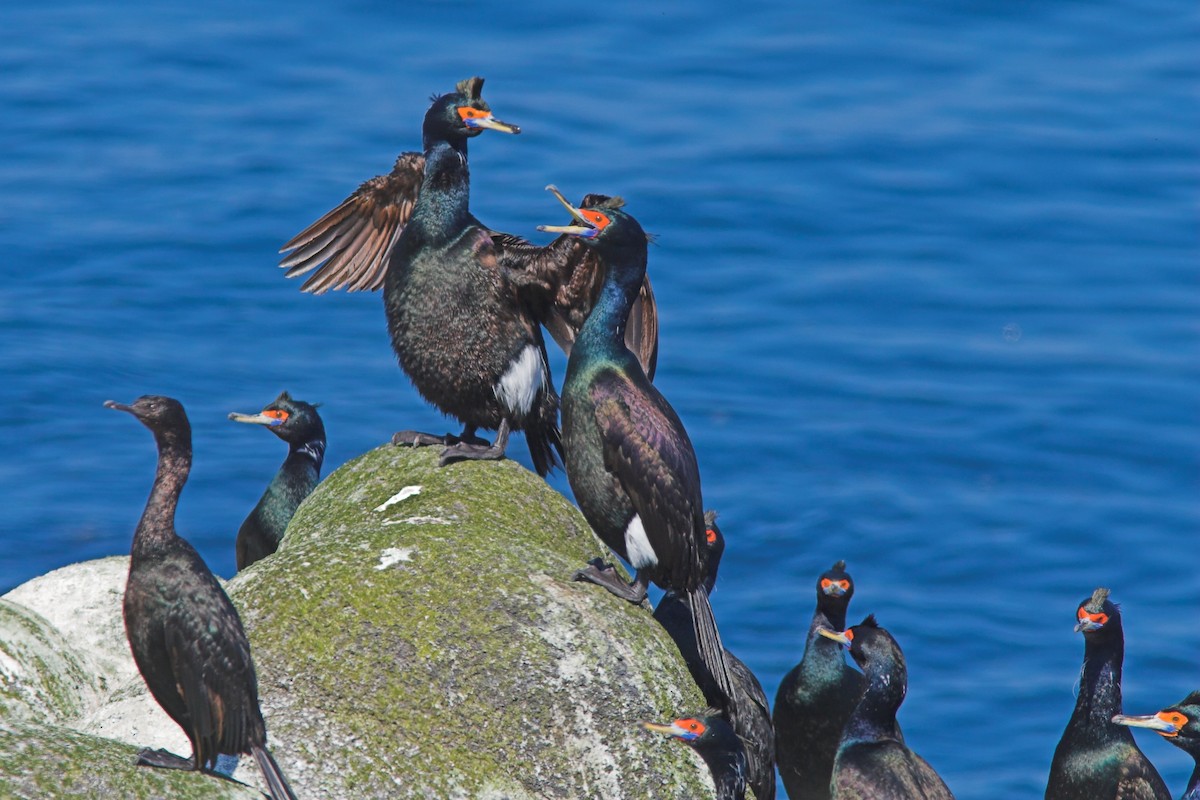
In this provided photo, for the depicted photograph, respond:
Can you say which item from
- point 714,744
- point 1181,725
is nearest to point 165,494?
point 714,744

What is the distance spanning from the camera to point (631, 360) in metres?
7.84

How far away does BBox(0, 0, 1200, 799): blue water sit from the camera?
14.6 metres

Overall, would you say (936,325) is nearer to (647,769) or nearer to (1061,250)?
(1061,250)

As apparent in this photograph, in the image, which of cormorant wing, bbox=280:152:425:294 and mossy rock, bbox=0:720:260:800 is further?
cormorant wing, bbox=280:152:425:294

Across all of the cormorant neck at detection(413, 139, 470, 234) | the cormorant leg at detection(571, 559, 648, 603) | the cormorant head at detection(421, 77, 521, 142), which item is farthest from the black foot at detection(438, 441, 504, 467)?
the cormorant head at detection(421, 77, 521, 142)

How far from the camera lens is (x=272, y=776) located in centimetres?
586

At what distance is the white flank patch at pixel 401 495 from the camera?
7.98 m

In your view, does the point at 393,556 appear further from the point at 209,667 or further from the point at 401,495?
the point at 209,667

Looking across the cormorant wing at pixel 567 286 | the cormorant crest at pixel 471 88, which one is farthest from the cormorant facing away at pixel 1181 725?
the cormorant crest at pixel 471 88

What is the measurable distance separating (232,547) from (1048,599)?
6397mm

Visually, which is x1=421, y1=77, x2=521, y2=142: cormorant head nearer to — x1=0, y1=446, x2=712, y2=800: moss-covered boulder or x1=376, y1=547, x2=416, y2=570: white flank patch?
x1=0, y1=446, x2=712, y2=800: moss-covered boulder

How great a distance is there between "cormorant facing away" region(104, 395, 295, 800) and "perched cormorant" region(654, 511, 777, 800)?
2.29 meters

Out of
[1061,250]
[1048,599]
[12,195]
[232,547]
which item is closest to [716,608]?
[1048,599]

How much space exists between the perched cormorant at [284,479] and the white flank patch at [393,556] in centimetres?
298
